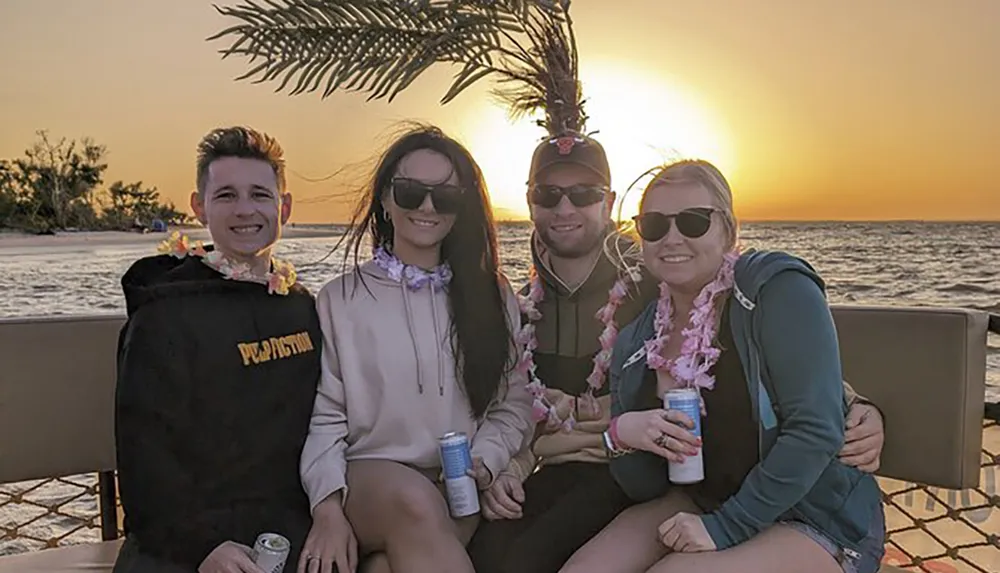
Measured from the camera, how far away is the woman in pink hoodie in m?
2.40

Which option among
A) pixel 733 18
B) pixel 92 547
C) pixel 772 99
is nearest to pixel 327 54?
pixel 92 547

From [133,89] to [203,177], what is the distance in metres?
13.7

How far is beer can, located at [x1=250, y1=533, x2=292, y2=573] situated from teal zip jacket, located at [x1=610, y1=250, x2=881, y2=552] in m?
1.09

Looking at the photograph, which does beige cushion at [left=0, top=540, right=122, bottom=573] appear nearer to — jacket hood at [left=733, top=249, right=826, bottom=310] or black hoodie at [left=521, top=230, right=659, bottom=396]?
black hoodie at [left=521, top=230, right=659, bottom=396]

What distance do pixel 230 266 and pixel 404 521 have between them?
958 mm

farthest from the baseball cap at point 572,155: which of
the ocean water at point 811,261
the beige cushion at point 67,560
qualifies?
the ocean water at point 811,261

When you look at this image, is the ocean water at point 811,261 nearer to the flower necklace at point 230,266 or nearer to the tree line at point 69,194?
the tree line at point 69,194

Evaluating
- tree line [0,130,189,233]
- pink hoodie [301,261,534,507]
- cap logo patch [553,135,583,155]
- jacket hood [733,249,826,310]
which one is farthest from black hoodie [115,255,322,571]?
tree line [0,130,189,233]

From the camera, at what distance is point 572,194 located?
2836 millimetres

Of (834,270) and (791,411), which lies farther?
(834,270)

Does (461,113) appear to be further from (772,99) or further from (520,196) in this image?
(772,99)

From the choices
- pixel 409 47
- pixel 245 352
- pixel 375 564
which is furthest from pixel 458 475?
pixel 409 47

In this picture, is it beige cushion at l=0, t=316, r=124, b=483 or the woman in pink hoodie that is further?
beige cushion at l=0, t=316, r=124, b=483

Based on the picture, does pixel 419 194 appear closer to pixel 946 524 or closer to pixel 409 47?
pixel 409 47
